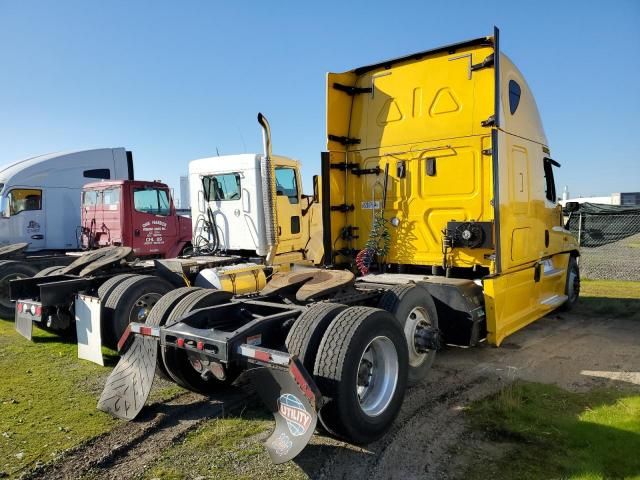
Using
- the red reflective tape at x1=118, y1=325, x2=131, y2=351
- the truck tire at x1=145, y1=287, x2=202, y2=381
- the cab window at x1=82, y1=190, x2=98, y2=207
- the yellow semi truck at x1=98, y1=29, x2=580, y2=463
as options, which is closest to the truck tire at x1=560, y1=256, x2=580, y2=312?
the yellow semi truck at x1=98, y1=29, x2=580, y2=463

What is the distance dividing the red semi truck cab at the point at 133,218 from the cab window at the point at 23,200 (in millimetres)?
1189

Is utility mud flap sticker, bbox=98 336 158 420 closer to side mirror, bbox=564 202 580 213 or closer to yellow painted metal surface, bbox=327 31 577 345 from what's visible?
yellow painted metal surface, bbox=327 31 577 345

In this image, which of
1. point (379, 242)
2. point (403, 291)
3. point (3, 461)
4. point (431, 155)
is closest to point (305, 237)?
point (379, 242)

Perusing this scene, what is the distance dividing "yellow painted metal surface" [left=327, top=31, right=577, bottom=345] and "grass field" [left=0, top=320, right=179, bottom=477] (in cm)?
355

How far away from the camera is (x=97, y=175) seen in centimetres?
1256

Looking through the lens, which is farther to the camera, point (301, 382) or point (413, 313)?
point (413, 313)

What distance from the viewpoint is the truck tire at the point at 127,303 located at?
5.64 m

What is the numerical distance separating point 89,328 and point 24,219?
7.26m

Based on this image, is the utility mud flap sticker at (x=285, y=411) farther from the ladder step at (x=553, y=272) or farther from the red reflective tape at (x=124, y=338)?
the ladder step at (x=553, y=272)

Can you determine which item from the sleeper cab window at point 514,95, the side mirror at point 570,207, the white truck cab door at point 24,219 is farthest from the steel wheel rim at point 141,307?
the white truck cab door at point 24,219

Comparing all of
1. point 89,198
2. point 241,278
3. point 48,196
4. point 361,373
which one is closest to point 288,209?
point 241,278

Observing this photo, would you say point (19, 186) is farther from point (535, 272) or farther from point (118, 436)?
point (535, 272)

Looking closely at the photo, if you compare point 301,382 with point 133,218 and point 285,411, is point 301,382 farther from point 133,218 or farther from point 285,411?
point 133,218

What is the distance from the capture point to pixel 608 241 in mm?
13484
